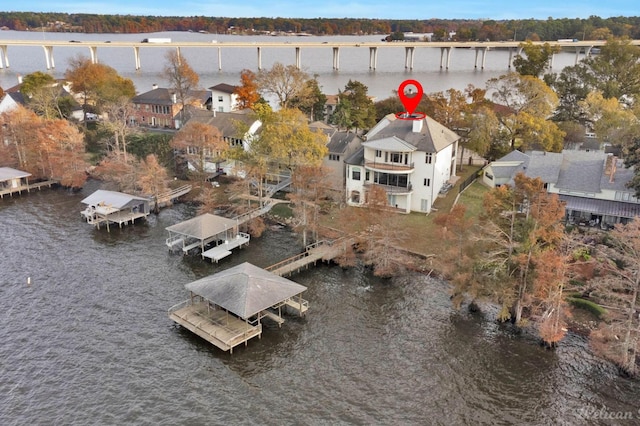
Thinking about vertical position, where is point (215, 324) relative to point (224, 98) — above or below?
below

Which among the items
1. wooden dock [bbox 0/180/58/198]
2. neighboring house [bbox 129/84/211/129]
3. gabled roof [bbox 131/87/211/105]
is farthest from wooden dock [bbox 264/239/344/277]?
gabled roof [bbox 131/87/211/105]

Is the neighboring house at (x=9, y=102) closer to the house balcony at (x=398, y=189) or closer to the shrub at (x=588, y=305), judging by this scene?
Answer: the house balcony at (x=398, y=189)

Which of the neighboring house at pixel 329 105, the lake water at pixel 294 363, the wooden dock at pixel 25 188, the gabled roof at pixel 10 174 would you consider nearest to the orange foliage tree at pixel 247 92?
the neighboring house at pixel 329 105

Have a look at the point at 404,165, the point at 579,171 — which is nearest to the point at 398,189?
the point at 404,165

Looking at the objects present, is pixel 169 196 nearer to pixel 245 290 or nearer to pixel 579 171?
pixel 245 290

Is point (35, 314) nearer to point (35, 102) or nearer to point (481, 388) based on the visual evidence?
point (481, 388)
